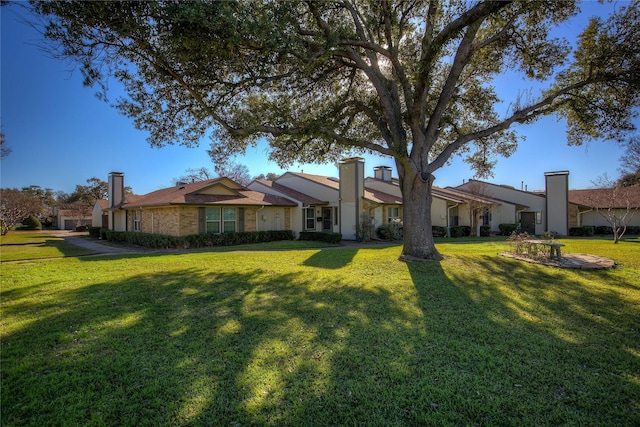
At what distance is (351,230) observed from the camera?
871 inches

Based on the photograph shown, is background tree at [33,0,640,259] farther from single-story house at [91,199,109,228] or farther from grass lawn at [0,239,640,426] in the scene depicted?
single-story house at [91,199,109,228]

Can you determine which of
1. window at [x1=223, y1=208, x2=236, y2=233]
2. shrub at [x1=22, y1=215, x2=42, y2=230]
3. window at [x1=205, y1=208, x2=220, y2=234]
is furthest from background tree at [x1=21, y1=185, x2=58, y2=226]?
window at [x1=223, y1=208, x2=236, y2=233]

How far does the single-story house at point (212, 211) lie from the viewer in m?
18.1

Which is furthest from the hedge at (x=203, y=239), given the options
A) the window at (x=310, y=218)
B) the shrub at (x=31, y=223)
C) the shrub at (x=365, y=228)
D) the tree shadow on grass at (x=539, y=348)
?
the shrub at (x=31, y=223)

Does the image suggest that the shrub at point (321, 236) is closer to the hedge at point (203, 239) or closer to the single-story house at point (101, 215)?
the hedge at point (203, 239)

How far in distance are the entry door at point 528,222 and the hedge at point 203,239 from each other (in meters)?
21.3

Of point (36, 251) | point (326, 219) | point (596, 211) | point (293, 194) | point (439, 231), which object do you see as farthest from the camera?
point (596, 211)

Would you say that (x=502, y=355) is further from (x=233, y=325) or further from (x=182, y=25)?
(x=182, y=25)

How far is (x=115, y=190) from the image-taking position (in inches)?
1115

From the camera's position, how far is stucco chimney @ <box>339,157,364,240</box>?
2155 centimetres

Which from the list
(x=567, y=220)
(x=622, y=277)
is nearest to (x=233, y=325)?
(x=622, y=277)

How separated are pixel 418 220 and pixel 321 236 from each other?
34.2 ft

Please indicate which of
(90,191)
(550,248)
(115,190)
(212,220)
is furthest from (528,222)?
(90,191)

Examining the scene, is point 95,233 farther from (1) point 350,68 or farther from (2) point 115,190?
(1) point 350,68
